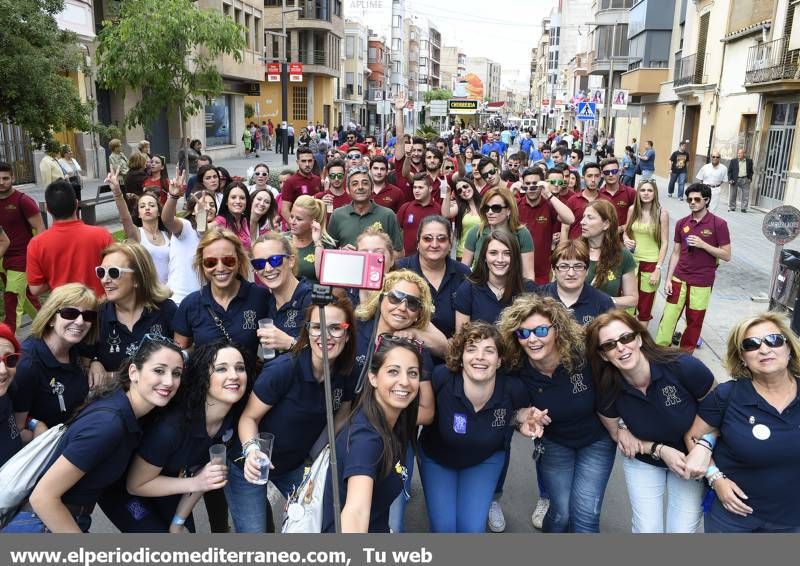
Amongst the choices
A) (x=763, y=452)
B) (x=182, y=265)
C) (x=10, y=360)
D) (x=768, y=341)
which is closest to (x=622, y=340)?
(x=768, y=341)

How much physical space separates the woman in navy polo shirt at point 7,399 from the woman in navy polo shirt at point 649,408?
2.98m

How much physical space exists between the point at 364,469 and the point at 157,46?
12540mm

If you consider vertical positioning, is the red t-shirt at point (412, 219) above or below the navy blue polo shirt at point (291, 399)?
above

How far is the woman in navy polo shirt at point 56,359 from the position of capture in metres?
3.42

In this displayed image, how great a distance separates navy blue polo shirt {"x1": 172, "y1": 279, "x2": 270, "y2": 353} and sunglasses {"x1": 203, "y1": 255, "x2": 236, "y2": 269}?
155mm

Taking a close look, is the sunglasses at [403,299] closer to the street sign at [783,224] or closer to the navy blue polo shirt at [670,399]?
the navy blue polo shirt at [670,399]

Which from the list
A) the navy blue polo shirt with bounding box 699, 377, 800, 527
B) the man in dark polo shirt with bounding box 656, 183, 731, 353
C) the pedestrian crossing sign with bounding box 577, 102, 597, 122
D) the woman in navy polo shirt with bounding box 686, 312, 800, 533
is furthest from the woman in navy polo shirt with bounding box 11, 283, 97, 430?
the pedestrian crossing sign with bounding box 577, 102, 597, 122

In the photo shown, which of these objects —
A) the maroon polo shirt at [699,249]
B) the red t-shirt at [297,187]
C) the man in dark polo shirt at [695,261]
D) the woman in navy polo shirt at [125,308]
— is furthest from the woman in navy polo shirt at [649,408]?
the red t-shirt at [297,187]

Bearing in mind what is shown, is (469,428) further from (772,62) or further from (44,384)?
(772,62)

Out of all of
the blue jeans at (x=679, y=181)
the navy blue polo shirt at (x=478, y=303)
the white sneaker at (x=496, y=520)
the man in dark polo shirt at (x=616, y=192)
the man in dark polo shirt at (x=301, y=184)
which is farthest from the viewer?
the blue jeans at (x=679, y=181)

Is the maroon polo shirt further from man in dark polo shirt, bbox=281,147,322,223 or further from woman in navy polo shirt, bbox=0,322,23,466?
woman in navy polo shirt, bbox=0,322,23,466

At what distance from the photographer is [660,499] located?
11.7ft

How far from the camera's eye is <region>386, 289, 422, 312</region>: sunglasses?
12.6ft
